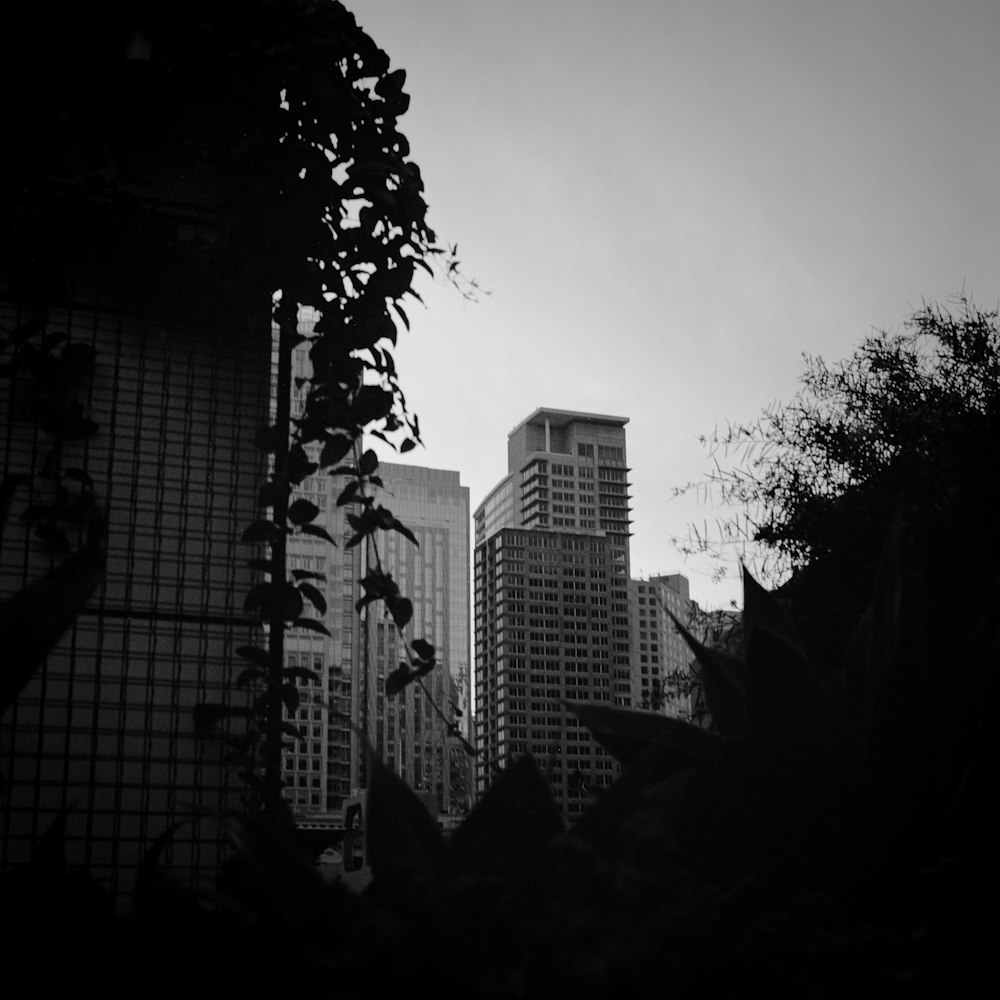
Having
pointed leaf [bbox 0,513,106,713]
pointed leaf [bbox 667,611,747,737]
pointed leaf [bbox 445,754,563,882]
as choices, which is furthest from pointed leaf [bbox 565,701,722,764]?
pointed leaf [bbox 0,513,106,713]

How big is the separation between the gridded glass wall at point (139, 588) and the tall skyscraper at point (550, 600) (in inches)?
5168

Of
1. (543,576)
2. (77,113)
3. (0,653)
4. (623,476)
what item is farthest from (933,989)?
(623,476)

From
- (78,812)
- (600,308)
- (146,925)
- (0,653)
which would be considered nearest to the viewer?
(146,925)

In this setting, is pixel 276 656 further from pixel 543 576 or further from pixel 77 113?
pixel 543 576

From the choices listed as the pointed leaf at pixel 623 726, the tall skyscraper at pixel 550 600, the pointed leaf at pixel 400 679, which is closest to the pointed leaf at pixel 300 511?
the pointed leaf at pixel 400 679

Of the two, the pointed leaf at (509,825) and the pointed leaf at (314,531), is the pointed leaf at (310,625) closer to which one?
the pointed leaf at (314,531)

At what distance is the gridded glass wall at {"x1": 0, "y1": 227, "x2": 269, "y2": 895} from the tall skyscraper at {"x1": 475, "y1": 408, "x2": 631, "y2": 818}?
13126cm

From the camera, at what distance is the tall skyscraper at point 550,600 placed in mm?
138375

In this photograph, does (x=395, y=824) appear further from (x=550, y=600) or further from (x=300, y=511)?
(x=550, y=600)

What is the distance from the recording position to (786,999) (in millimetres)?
716

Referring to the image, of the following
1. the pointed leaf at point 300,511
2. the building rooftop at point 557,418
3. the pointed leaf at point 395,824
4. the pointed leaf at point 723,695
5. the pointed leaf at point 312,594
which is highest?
the building rooftop at point 557,418

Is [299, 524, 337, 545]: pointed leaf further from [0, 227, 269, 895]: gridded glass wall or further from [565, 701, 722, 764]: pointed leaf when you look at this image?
[565, 701, 722, 764]: pointed leaf

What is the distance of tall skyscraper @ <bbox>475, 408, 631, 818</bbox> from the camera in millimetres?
138375

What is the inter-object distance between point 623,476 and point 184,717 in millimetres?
155236
